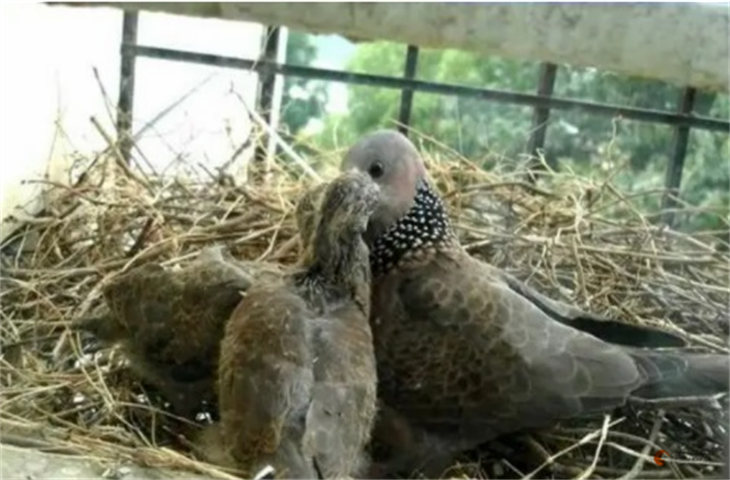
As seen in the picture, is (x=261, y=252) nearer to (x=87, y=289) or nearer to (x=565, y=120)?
(x=87, y=289)

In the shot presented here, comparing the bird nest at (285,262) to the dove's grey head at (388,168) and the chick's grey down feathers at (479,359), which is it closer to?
the chick's grey down feathers at (479,359)

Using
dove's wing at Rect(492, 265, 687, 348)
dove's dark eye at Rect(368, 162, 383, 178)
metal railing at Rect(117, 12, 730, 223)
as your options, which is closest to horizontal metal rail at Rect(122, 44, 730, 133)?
metal railing at Rect(117, 12, 730, 223)

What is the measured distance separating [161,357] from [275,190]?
43 centimetres

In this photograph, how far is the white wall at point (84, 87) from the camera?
1391 millimetres

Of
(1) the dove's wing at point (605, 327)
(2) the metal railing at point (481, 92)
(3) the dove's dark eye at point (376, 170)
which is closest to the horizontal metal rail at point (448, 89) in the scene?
(2) the metal railing at point (481, 92)

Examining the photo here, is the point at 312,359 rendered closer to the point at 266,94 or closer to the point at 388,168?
the point at 388,168

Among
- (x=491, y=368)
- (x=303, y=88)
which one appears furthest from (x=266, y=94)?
(x=491, y=368)

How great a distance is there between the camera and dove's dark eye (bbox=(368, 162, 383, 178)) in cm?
134

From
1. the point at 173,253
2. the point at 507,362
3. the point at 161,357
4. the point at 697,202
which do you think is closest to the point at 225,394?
the point at 161,357

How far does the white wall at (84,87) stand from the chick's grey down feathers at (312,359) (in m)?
0.26

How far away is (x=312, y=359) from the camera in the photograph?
1.16 m

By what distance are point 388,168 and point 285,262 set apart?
0.22 m

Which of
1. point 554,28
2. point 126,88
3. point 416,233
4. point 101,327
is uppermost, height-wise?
point 554,28

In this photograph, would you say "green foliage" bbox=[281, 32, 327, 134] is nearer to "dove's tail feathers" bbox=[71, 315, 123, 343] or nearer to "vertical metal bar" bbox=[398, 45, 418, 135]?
"vertical metal bar" bbox=[398, 45, 418, 135]
